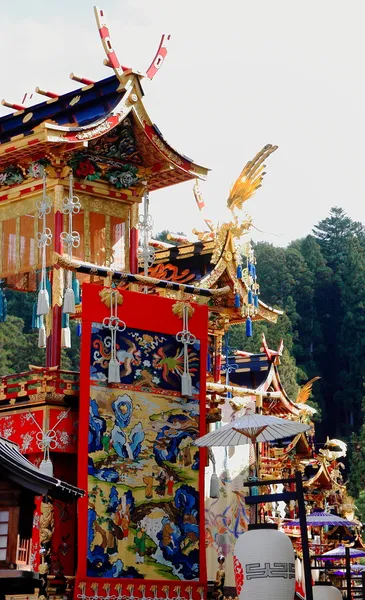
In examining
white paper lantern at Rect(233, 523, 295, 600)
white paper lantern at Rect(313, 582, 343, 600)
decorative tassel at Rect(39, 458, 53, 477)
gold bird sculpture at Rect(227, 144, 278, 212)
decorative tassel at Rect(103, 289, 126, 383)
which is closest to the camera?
white paper lantern at Rect(233, 523, 295, 600)

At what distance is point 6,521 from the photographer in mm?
13211

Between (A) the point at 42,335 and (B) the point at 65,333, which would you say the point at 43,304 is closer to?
(A) the point at 42,335

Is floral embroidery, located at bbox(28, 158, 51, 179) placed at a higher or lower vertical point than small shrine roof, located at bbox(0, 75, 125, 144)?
lower

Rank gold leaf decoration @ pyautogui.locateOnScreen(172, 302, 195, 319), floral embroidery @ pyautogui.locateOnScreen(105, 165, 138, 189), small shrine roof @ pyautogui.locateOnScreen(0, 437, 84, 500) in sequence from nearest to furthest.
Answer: small shrine roof @ pyautogui.locateOnScreen(0, 437, 84, 500) → gold leaf decoration @ pyautogui.locateOnScreen(172, 302, 195, 319) → floral embroidery @ pyautogui.locateOnScreen(105, 165, 138, 189)

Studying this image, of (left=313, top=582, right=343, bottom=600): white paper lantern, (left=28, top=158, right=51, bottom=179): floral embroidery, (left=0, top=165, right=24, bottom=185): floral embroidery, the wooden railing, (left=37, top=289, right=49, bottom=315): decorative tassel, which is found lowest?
(left=313, top=582, right=343, bottom=600): white paper lantern

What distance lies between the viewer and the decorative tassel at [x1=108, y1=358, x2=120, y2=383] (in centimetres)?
1817

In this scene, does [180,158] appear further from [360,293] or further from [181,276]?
[360,293]

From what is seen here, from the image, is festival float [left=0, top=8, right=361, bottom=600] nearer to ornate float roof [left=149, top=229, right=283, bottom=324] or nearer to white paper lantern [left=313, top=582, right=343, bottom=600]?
ornate float roof [left=149, top=229, right=283, bottom=324]

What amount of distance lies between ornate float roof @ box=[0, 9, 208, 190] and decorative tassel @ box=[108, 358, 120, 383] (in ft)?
11.9

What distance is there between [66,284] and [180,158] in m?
3.30

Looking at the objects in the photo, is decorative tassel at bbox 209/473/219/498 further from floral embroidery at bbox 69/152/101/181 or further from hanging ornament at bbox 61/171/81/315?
floral embroidery at bbox 69/152/101/181

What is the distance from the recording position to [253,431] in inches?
679

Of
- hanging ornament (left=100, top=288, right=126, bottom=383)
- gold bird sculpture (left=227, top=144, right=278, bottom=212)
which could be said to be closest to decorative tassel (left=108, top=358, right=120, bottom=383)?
hanging ornament (left=100, top=288, right=126, bottom=383)

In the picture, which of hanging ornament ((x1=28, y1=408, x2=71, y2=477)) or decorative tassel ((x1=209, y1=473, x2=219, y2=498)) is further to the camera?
decorative tassel ((x1=209, y1=473, x2=219, y2=498))
